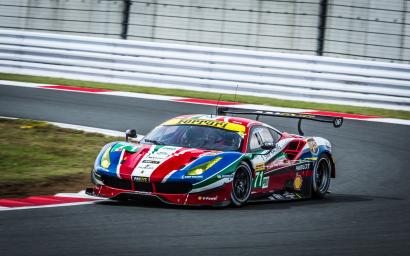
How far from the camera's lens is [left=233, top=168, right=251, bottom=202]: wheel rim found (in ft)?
32.7

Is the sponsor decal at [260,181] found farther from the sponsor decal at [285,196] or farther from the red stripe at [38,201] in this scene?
the red stripe at [38,201]

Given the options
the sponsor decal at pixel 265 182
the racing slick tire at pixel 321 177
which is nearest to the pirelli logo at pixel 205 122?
the sponsor decal at pixel 265 182

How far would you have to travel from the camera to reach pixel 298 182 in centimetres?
1128

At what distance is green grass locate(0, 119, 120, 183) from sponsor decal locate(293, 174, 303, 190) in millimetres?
2692

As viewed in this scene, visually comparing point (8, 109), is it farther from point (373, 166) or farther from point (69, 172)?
point (373, 166)

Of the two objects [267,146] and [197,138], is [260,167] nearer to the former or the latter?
[267,146]

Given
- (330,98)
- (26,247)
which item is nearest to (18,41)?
(330,98)

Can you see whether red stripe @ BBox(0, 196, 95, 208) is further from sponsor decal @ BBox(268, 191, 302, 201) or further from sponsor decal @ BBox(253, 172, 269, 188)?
sponsor decal @ BBox(268, 191, 302, 201)

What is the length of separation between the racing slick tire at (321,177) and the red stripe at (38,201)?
10.2 ft

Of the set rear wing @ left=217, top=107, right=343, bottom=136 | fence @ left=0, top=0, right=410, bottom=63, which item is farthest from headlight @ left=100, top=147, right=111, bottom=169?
fence @ left=0, top=0, right=410, bottom=63

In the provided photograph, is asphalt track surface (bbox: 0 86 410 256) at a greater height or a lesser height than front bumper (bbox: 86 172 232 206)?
lesser

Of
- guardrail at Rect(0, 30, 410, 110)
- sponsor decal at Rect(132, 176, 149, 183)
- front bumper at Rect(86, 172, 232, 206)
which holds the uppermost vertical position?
guardrail at Rect(0, 30, 410, 110)

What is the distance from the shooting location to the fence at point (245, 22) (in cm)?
1966

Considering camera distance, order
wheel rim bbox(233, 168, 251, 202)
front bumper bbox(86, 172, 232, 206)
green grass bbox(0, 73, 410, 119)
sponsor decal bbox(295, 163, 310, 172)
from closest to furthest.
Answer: front bumper bbox(86, 172, 232, 206)
wheel rim bbox(233, 168, 251, 202)
sponsor decal bbox(295, 163, 310, 172)
green grass bbox(0, 73, 410, 119)
